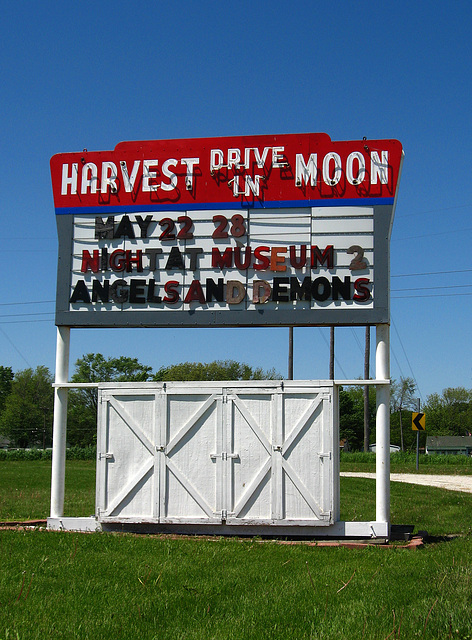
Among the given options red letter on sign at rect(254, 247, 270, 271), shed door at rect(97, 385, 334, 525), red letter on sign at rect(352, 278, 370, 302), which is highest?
red letter on sign at rect(254, 247, 270, 271)

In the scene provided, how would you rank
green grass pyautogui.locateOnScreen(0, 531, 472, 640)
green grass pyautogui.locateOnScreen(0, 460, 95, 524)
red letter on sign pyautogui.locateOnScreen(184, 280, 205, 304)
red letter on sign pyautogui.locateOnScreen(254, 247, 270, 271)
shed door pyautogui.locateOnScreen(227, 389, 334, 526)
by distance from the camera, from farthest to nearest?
green grass pyautogui.locateOnScreen(0, 460, 95, 524)
red letter on sign pyautogui.locateOnScreen(184, 280, 205, 304)
red letter on sign pyautogui.locateOnScreen(254, 247, 270, 271)
shed door pyautogui.locateOnScreen(227, 389, 334, 526)
green grass pyautogui.locateOnScreen(0, 531, 472, 640)

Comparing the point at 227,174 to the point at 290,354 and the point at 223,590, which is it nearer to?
the point at 223,590

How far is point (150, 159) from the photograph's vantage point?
11969 mm

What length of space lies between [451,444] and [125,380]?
156 ft

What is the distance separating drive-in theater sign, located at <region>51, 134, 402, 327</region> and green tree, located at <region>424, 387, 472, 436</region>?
101598 mm

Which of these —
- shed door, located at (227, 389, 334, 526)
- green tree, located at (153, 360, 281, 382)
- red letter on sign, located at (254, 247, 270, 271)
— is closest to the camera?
shed door, located at (227, 389, 334, 526)

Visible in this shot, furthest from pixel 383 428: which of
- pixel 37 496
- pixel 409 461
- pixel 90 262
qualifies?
pixel 409 461

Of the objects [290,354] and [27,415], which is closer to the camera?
[290,354]

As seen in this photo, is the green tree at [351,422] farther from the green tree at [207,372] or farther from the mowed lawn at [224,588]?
the mowed lawn at [224,588]

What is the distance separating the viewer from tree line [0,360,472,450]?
8331 cm

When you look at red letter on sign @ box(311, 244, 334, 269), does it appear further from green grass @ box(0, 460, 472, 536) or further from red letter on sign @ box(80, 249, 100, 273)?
green grass @ box(0, 460, 472, 536)

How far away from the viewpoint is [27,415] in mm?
94500

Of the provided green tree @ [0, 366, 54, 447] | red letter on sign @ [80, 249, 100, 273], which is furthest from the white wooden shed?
green tree @ [0, 366, 54, 447]

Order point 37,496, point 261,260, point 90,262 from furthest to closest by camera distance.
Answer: point 37,496 → point 90,262 → point 261,260
